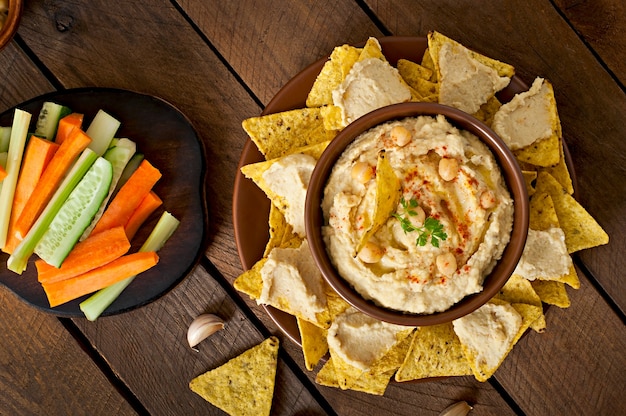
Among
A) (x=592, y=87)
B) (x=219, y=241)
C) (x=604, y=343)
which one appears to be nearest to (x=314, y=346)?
(x=219, y=241)

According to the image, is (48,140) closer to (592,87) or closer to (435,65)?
(435,65)

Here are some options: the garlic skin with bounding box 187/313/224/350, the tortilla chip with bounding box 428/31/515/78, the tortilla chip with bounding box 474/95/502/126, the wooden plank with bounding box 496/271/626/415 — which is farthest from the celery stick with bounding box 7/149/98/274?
the wooden plank with bounding box 496/271/626/415

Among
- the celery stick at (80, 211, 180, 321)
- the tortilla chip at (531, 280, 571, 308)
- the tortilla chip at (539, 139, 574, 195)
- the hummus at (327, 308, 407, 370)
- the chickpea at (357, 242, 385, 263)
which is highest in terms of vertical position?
the chickpea at (357, 242, 385, 263)

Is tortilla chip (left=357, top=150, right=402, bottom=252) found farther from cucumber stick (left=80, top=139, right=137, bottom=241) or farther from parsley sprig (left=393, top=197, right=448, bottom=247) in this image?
cucumber stick (left=80, top=139, right=137, bottom=241)

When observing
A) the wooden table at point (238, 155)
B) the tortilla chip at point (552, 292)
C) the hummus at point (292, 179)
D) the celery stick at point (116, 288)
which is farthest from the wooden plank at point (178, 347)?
the tortilla chip at point (552, 292)

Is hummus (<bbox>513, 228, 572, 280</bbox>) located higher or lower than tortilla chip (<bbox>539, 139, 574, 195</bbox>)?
lower

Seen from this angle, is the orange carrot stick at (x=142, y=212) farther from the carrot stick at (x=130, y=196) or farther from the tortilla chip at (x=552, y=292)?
the tortilla chip at (x=552, y=292)
